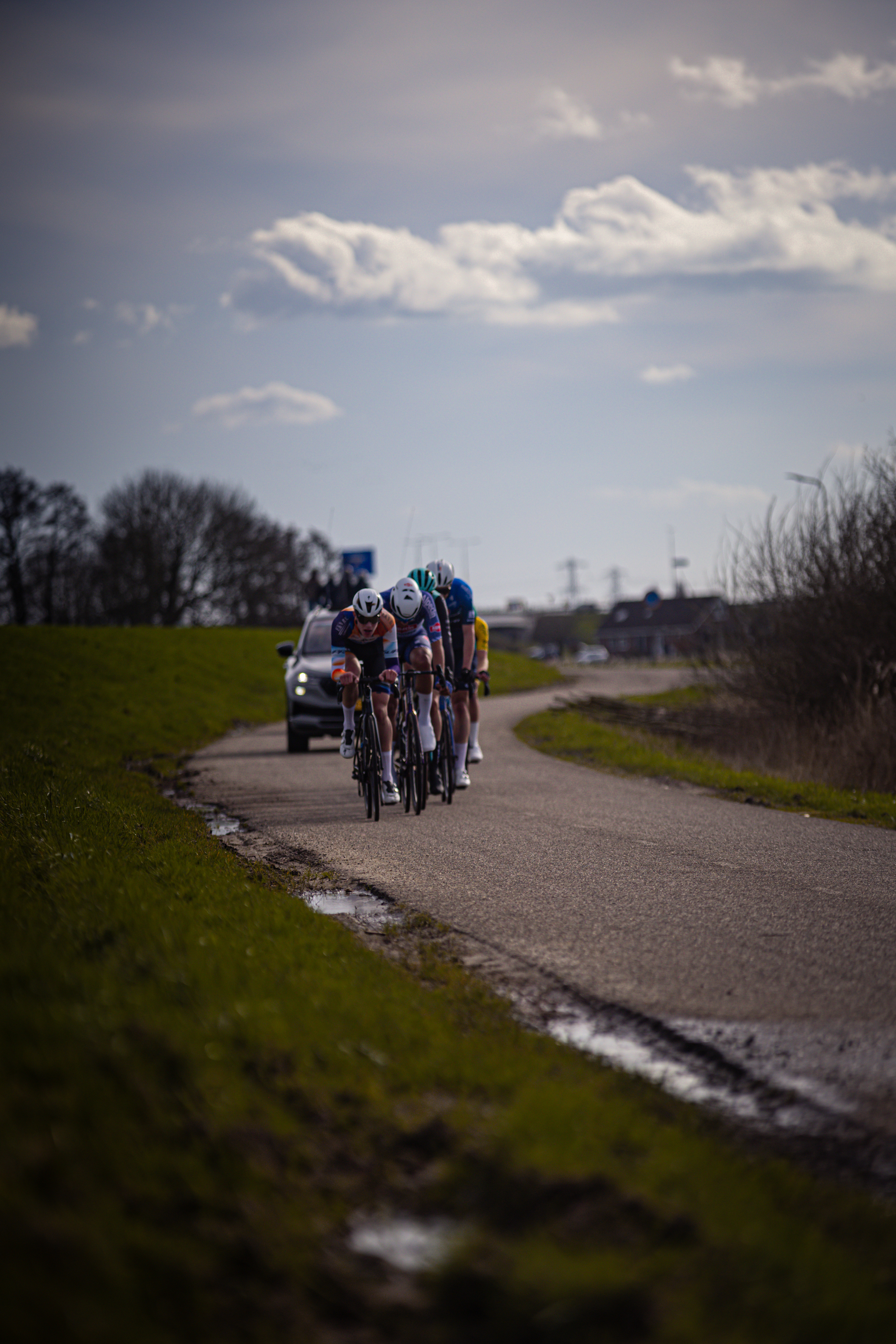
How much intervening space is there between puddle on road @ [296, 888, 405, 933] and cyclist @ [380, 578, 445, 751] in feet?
12.9

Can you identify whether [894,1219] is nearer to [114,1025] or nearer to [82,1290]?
[82,1290]

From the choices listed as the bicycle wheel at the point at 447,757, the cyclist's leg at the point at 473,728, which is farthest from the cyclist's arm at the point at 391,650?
the cyclist's leg at the point at 473,728

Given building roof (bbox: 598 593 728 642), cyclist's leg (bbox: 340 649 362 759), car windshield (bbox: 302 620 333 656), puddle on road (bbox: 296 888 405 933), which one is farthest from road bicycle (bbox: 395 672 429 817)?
building roof (bbox: 598 593 728 642)

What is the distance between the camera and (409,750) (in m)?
11.7

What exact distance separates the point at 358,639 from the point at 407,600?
620 millimetres

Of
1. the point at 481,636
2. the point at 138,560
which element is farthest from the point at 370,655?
the point at 138,560

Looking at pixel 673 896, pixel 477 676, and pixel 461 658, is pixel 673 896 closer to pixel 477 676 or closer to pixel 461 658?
pixel 477 676

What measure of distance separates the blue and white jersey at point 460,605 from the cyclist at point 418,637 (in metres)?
0.73

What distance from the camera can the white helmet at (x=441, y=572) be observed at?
12219 mm

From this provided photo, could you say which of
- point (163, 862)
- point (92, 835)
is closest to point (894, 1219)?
point (163, 862)

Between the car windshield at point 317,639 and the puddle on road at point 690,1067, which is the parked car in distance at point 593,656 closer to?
the car windshield at point 317,639

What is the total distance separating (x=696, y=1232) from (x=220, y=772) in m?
13.8

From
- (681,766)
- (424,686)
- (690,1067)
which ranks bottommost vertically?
(681,766)

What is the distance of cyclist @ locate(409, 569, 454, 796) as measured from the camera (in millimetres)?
12133
